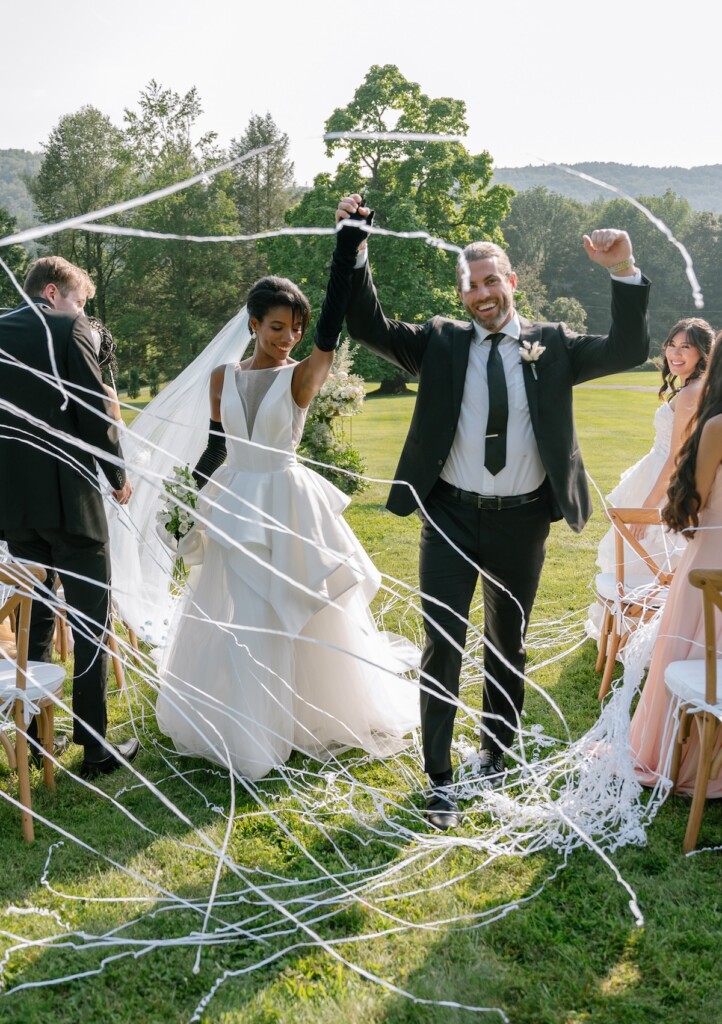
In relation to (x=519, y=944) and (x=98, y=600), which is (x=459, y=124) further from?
(x=519, y=944)

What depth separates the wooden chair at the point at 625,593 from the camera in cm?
481

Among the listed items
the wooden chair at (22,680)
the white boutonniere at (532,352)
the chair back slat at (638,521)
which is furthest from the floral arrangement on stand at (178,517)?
the chair back slat at (638,521)

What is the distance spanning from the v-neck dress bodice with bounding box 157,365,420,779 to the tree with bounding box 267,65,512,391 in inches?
540

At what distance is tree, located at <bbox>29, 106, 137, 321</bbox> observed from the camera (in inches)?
1198

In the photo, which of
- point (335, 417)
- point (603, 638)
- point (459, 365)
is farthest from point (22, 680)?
point (335, 417)

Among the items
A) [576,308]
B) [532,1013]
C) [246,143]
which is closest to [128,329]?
[246,143]

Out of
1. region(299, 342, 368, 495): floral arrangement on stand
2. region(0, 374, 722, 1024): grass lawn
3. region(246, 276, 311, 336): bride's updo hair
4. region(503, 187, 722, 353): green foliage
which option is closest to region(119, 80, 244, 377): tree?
region(503, 187, 722, 353): green foliage

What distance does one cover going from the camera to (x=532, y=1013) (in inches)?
99.7

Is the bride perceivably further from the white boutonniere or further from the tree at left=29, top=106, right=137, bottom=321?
the tree at left=29, top=106, right=137, bottom=321

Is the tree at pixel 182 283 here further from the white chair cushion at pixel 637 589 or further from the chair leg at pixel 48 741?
the chair leg at pixel 48 741

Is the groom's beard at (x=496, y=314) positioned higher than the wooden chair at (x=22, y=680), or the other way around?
the groom's beard at (x=496, y=314)

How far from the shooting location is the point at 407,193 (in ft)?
65.1

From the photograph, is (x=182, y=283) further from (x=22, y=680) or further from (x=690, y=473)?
(x=690, y=473)

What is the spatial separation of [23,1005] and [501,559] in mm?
2335
